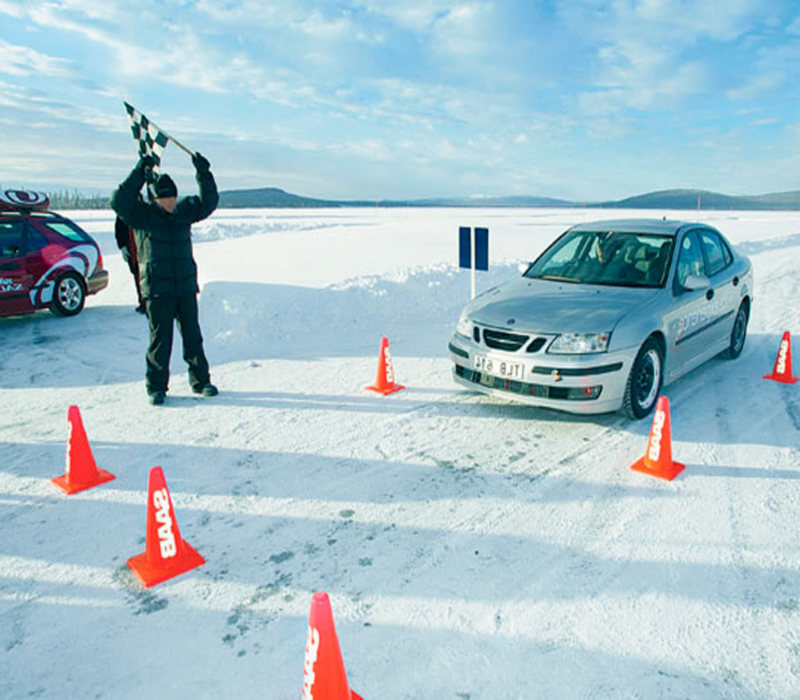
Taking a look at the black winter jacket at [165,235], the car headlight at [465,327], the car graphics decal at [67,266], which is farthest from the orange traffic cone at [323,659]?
the car graphics decal at [67,266]

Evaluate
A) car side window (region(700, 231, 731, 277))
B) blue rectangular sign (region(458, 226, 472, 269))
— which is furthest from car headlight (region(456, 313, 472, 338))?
car side window (region(700, 231, 731, 277))

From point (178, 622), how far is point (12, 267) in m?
7.94

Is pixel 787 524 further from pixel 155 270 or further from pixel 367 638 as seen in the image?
pixel 155 270

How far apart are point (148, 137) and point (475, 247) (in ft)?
14.0

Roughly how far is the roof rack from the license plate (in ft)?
26.6

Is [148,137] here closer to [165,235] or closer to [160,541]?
[165,235]

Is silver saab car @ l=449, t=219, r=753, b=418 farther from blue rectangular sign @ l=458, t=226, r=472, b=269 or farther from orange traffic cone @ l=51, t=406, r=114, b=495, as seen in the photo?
orange traffic cone @ l=51, t=406, r=114, b=495

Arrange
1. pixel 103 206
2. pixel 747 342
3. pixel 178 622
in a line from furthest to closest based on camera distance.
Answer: pixel 103 206
pixel 747 342
pixel 178 622

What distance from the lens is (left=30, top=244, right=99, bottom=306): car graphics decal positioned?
9156 millimetres

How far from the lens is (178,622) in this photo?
9.48 ft

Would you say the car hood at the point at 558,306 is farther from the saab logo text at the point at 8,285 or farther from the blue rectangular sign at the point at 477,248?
the saab logo text at the point at 8,285

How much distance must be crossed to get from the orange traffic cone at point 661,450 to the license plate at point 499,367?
44.7 inches

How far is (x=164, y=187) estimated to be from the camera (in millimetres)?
5648

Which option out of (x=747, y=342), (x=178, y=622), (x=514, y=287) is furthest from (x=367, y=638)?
(x=747, y=342)
